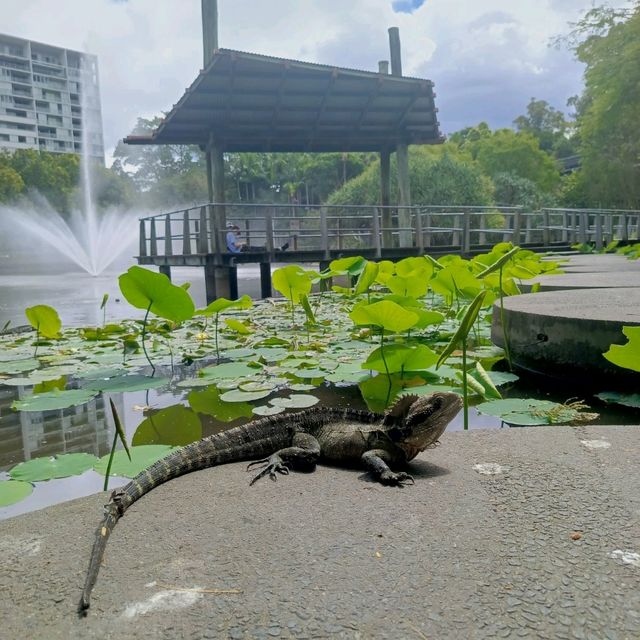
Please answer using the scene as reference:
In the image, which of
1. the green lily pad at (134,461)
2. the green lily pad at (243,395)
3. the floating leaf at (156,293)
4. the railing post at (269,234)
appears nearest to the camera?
the green lily pad at (134,461)

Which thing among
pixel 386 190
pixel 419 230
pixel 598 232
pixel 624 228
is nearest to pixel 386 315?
pixel 419 230

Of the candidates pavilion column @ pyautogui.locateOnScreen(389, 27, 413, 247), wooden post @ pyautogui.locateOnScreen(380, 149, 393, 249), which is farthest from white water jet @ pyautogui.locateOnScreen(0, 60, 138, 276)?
pavilion column @ pyautogui.locateOnScreen(389, 27, 413, 247)

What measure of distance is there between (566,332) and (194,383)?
6.78 ft

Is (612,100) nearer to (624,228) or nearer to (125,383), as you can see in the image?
(624,228)

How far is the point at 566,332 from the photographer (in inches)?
127

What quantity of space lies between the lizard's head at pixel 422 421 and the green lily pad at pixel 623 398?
1.29 meters

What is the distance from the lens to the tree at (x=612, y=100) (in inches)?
920

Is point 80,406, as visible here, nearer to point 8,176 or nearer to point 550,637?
point 550,637

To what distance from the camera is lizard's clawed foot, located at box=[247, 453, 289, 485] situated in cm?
180

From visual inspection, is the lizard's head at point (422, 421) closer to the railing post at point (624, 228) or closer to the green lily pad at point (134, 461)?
the green lily pad at point (134, 461)

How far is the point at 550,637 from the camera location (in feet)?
3.30

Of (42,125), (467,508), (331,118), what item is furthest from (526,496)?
(42,125)

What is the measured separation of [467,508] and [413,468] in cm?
37

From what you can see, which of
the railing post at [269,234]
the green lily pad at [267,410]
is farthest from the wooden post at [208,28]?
the green lily pad at [267,410]
